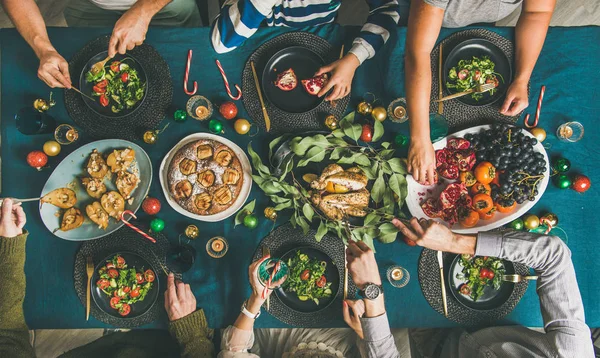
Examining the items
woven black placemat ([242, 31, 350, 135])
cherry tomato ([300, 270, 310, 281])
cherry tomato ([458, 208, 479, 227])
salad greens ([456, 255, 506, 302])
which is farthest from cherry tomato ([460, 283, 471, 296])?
woven black placemat ([242, 31, 350, 135])

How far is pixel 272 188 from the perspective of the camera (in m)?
1.35

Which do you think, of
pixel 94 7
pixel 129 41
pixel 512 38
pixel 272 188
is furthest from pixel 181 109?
pixel 512 38

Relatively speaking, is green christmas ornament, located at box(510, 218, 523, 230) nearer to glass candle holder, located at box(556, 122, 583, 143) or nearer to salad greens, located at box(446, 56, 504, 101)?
glass candle holder, located at box(556, 122, 583, 143)

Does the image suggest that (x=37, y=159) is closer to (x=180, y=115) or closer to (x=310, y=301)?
(x=180, y=115)

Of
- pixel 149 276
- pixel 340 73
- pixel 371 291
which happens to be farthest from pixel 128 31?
pixel 371 291

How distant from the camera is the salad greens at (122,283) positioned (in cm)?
142

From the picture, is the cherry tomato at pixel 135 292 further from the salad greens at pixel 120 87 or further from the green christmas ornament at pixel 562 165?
the green christmas ornament at pixel 562 165

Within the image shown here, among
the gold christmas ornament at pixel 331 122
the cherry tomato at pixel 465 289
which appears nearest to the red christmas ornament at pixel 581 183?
the cherry tomato at pixel 465 289

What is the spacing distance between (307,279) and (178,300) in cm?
48

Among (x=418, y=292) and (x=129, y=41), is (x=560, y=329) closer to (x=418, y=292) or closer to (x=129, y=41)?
(x=418, y=292)

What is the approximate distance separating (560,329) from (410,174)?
75 cm

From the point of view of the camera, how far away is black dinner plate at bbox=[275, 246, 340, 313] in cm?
144

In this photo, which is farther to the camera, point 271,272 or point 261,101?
point 261,101

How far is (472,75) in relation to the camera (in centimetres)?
146
